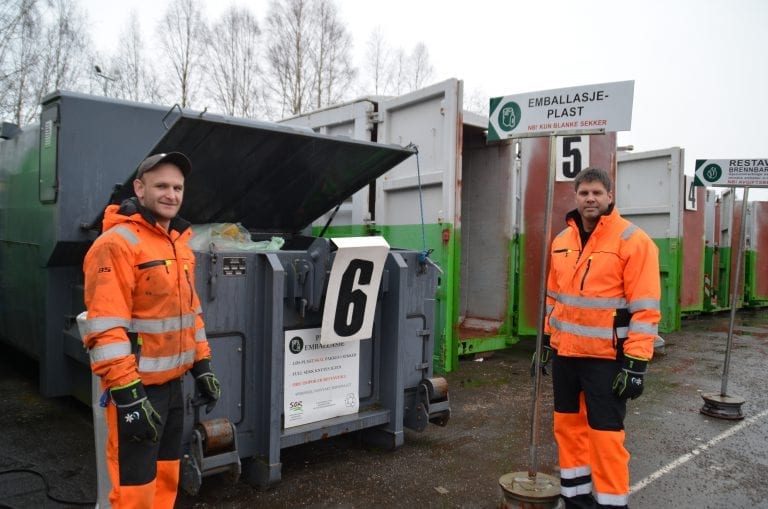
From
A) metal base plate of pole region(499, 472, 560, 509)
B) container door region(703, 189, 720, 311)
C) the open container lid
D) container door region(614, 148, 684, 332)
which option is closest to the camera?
metal base plate of pole region(499, 472, 560, 509)

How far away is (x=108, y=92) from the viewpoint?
54.9ft

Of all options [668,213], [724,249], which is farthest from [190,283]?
[724,249]

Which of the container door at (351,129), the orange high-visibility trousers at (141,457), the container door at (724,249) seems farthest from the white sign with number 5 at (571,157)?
the container door at (724,249)

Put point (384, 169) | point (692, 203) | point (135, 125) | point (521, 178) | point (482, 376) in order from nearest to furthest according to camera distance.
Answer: point (135, 125)
point (384, 169)
point (482, 376)
point (521, 178)
point (692, 203)

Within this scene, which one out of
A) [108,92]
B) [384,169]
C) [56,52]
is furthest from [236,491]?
[56,52]

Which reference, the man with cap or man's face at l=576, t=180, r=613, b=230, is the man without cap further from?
the man with cap

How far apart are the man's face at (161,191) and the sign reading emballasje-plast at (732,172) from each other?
16.0 feet

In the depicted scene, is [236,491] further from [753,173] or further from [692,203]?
[692,203]

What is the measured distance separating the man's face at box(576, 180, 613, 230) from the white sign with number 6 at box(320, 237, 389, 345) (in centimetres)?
108

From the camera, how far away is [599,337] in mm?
2674

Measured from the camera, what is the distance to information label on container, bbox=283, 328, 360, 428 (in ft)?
10.4

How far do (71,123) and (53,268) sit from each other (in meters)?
1.02

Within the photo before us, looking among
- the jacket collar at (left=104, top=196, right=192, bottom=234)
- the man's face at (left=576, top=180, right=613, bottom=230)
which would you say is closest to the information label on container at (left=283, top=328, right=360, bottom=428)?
the jacket collar at (left=104, top=196, right=192, bottom=234)

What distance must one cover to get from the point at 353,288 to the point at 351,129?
3.39 m
